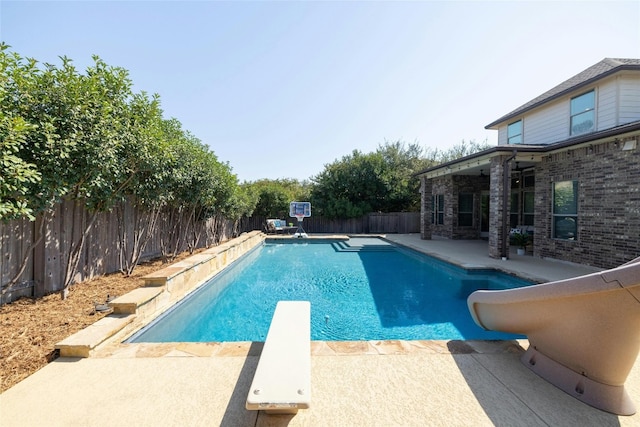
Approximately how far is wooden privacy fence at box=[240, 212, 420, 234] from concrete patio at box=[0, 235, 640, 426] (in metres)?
15.3

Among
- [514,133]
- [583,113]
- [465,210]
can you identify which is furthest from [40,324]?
[514,133]

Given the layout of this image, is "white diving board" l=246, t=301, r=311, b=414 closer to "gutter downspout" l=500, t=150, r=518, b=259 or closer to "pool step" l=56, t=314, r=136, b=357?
"pool step" l=56, t=314, r=136, b=357

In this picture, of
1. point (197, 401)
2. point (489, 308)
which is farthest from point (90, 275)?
point (489, 308)

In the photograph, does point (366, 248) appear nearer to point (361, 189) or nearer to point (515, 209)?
point (515, 209)

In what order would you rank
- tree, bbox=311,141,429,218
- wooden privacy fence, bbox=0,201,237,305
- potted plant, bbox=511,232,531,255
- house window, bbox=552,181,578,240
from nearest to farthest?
wooden privacy fence, bbox=0,201,237,305
house window, bbox=552,181,578,240
potted plant, bbox=511,232,531,255
tree, bbox=311,141,429,218

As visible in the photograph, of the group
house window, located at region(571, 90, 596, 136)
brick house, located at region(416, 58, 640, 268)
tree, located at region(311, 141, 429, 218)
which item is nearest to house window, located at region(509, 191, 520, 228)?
brick house, located at region(416, 58, 640, 268)

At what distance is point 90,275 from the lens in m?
5.35

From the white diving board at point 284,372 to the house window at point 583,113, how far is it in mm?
10625

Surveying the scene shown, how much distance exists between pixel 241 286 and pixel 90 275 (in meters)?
2.96

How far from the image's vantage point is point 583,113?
8.75 m

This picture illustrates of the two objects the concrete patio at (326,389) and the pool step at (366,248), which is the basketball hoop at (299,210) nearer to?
the pool step at (366,248)

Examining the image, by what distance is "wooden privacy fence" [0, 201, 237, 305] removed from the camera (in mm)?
3875

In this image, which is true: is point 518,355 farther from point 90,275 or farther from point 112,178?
point 90,275

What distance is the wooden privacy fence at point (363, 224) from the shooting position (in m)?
18.3
